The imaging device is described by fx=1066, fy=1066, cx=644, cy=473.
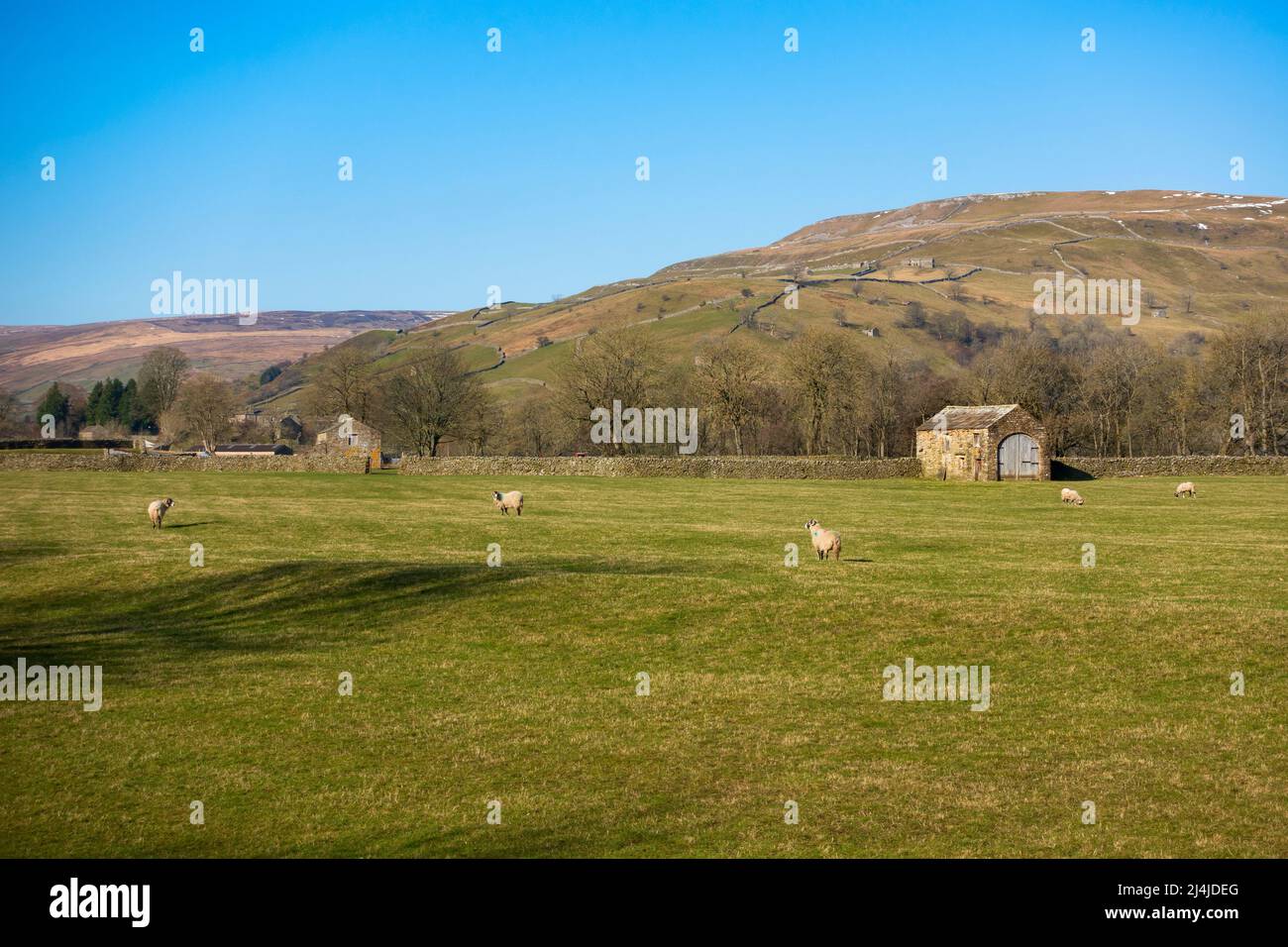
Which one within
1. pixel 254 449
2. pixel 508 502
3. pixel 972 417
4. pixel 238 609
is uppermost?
pixel 972 417

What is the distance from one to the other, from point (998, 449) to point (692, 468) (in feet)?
83.3

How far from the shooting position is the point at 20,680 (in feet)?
64.4

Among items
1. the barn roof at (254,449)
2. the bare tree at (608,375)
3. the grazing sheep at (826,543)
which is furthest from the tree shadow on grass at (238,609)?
the barn roof at (254,449)

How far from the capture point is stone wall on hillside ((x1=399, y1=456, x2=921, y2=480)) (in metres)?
88.8

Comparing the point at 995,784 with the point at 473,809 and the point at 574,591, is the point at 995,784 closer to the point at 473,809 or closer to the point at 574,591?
the point at 473,809

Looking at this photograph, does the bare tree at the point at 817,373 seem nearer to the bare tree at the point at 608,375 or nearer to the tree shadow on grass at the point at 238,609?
the bare tree at the point at 608,375

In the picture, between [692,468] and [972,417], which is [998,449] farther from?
[692,468]

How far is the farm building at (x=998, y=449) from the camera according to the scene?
3467 inches

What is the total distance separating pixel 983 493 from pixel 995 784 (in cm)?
6014

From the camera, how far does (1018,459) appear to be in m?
88.9

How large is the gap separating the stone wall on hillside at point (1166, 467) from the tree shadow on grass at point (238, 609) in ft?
239

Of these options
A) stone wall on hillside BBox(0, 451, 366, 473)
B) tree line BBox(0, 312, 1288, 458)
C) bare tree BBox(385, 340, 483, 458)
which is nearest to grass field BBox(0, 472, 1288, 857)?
stone wall on hillside BBox(0, 451, 366, 473)

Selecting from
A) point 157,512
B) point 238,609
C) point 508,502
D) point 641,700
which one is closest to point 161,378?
point 508,502
